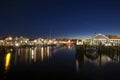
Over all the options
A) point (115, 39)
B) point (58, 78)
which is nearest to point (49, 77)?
point (58, 78)

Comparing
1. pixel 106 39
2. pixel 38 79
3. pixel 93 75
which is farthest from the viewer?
pixel 106 39

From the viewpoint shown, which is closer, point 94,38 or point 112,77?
point 112,77

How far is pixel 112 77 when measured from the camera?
79.9ft

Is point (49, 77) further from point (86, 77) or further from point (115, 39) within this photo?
point (115, 39)

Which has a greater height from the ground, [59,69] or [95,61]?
[95,61]

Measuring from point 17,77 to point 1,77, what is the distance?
6.46 ft

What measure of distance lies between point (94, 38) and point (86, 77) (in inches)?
2821

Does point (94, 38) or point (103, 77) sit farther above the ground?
point (94, 38)

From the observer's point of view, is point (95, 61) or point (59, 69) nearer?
point (59, 69)

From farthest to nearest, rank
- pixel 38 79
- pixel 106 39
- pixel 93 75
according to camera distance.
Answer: pixel 106 39 → pixel 93 75 → pixel 38 79

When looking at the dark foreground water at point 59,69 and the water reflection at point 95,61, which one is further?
the water reflection at point 95,61

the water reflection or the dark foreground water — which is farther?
the water reflection

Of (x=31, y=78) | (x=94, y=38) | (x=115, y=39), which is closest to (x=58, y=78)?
(x=31, y=78)

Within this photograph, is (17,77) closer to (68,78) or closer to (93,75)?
(68,78)
